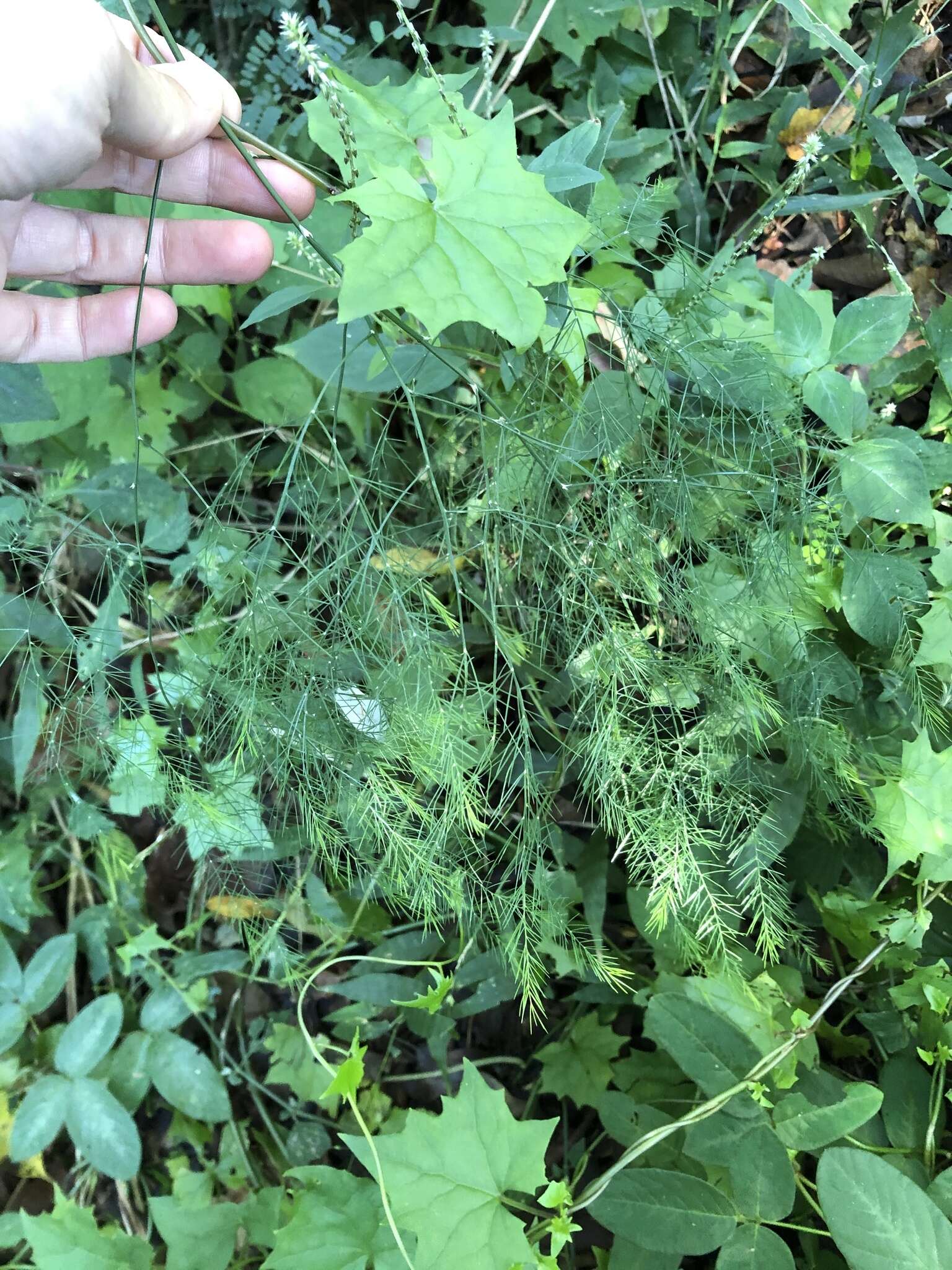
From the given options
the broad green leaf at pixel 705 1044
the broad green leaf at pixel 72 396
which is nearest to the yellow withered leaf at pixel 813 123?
the broad green leaf at pixel 72 396

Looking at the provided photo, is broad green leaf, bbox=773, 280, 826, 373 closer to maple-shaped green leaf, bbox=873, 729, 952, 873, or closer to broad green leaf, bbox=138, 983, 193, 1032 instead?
maple-shaped green leaf, bbox=873, 729, 952, 873

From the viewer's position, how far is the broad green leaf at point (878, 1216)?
2.31ft

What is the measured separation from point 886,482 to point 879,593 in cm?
11

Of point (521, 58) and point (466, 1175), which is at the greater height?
point (521, 58)

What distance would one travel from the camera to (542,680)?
1.00m

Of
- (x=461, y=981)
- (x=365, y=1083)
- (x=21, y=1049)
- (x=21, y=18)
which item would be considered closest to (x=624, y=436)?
(x=21, y=18)

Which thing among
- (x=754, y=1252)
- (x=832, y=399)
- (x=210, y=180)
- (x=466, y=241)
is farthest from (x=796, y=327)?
(x=754, y=1252)

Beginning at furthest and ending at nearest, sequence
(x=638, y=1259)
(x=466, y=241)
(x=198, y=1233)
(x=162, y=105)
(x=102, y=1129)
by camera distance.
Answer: (x=102, y=1129) < (x=198, y=1233) < (x=638, y=1259) < (x=162, y=105) < (x=466, y=241)

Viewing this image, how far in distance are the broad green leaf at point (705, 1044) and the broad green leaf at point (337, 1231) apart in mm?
331

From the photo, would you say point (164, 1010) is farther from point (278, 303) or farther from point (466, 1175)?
point (278, 303)

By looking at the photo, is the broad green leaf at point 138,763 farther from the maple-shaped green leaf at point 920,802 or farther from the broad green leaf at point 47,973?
the maple-shaped green leaf at point 920,802

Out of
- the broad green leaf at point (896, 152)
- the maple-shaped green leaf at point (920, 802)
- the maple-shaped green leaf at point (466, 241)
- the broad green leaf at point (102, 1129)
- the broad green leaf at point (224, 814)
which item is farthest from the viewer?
the broad green leaf at point (102, 1129)

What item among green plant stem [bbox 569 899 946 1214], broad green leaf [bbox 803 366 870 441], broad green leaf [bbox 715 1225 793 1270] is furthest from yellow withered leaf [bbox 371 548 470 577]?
broad green leaf [bbox 715 1225 793 1270]

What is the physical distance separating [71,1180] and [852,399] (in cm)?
160
